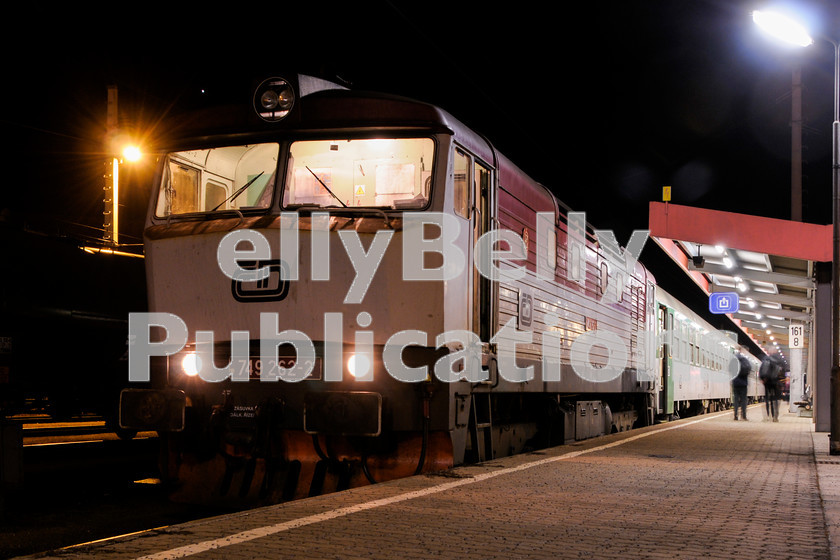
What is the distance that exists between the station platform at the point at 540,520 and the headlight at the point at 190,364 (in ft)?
6.44

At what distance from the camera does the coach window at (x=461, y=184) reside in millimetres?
7859

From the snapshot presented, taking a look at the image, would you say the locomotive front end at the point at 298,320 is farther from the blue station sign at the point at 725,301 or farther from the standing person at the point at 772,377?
the blue station sign at the point at 725,301

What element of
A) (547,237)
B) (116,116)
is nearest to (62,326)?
(116,116)

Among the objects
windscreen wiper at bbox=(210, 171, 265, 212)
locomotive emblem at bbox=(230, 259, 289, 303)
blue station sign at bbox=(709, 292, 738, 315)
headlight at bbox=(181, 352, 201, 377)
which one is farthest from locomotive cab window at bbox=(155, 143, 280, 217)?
blue station sign at bbox=(709, 292, 738, 315)

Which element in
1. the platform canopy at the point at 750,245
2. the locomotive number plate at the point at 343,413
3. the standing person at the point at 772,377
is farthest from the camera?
the standing person at the point at 772,377

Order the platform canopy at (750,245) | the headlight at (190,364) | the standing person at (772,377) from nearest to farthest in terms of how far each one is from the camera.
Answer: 1. the headlight at (190,364)
2. the platform canopy at (750,245)
3. the standing person at (772,377)

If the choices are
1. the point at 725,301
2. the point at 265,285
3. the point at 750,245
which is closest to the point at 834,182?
the point at 750,245

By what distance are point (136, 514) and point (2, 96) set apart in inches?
764

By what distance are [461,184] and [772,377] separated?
16.4 metres

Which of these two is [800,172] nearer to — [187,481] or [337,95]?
[337,95]

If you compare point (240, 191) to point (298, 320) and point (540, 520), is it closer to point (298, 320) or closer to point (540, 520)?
point (298, 320)

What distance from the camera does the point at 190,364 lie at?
7785 mm

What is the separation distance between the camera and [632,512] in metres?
6.04

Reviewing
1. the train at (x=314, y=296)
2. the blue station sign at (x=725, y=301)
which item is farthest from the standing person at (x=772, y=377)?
the train at (x=314, y=296)
